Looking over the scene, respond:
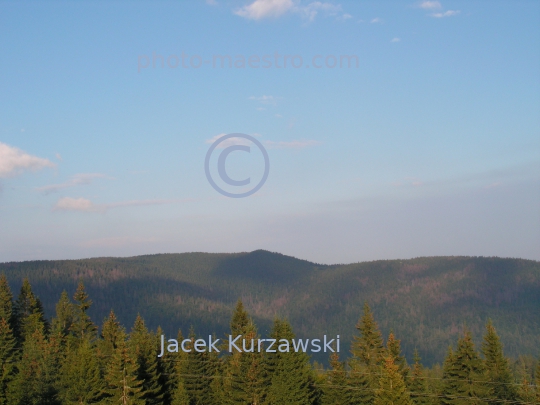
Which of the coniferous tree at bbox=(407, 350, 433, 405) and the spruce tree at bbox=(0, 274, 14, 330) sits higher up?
the spruce tree at bbox=(0, 274, 14, 330)

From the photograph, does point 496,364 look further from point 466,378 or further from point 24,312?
point 24,312

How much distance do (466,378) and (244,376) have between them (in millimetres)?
16775

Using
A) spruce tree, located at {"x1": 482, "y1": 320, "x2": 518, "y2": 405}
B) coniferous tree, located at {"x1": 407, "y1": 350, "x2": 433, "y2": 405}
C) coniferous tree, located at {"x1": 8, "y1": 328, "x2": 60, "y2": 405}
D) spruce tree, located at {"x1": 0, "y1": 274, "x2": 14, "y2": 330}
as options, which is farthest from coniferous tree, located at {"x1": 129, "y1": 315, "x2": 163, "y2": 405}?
spruce tree, located at {"x1": 482, "y1": 320, "x2": 518, "y2": 405}

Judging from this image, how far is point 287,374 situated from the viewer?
41.3 meters

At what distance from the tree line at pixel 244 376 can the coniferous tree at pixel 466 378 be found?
0.07 meters

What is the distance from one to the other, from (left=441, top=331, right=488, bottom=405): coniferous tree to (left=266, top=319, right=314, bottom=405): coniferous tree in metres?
10.5

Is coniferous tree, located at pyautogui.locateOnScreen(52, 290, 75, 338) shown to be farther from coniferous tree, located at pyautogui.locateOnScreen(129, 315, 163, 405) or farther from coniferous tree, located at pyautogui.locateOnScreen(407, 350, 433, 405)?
coniferous tree, located at pyautogui.locateOnScreen(407, 350, 433, 405)

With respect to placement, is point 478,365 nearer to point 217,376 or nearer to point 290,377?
point 290,377

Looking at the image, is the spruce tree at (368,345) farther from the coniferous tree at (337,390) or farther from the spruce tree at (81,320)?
the spruce tree at (81,320)

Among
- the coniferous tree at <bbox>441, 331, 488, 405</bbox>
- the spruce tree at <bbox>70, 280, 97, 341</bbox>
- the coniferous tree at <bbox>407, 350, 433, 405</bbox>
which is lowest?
the coniferous tree at <bbox>407, 350, 433, 405</bbox>

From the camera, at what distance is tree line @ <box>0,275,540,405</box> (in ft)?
131

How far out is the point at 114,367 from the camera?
37.4 m

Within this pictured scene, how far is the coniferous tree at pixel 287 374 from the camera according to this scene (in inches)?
1612

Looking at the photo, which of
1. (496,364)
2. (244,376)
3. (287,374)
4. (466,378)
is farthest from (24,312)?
(496,364)
